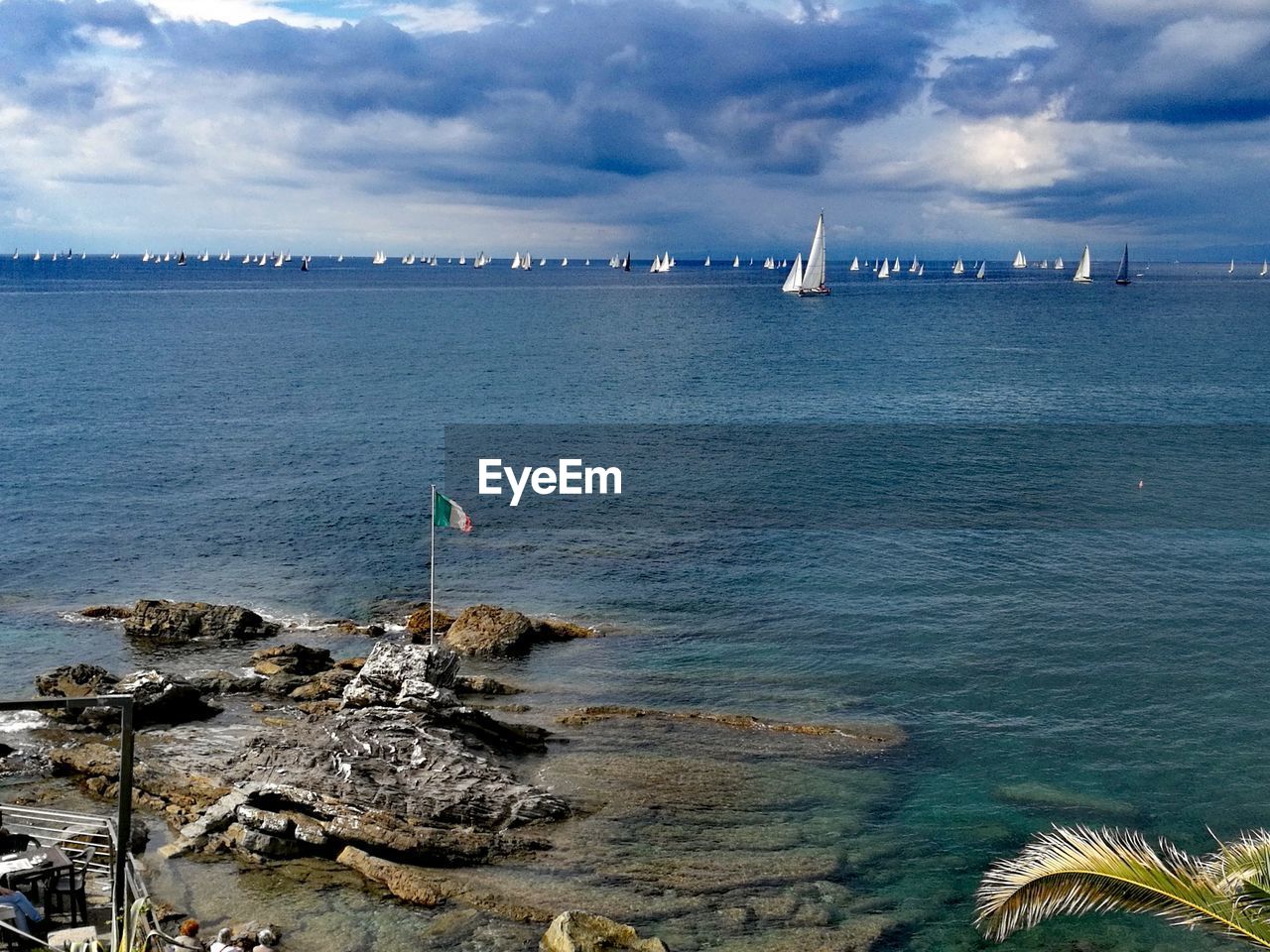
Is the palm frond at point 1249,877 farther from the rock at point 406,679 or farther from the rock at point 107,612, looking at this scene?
the rock at point 107,612

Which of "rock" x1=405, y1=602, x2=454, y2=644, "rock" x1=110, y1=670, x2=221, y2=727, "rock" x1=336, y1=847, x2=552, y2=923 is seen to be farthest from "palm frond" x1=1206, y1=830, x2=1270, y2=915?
"rock" x1=405, y1=602, x2=454, y2=644

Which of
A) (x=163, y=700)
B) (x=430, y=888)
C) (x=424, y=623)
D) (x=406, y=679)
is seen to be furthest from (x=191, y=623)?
(x=430, y=888)

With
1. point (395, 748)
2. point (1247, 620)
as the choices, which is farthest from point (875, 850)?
point (1247, 620)

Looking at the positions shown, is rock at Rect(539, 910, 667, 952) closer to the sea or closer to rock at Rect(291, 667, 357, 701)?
the sea

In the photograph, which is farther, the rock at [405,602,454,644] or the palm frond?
the rock at [405,602,454,644]

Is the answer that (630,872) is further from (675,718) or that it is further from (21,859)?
(21,859)

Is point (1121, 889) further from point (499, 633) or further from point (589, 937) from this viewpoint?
point (499, 633)
